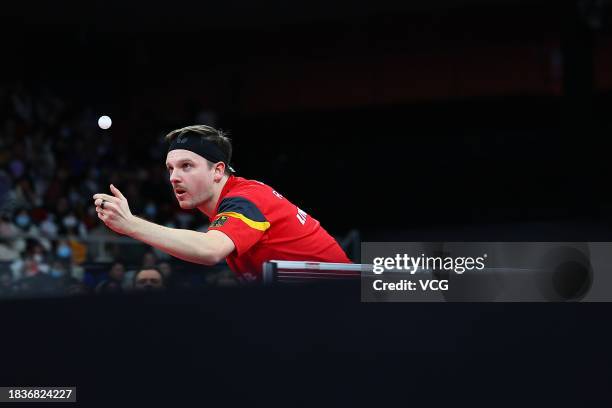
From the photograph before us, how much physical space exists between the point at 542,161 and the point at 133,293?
39.2ft

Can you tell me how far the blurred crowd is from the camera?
9.15 meters

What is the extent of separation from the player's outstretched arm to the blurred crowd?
3.79 metres

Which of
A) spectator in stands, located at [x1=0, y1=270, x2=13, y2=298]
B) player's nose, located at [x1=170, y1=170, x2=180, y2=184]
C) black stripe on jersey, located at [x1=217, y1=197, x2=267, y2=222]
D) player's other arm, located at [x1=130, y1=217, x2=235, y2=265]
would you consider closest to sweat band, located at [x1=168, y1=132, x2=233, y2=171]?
player's nose, located at [x1=170, y1=170, x2=180, y2=184]

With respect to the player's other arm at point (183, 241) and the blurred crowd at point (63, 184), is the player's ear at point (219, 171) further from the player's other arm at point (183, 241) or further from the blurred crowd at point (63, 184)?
the blurred crowd at point (63, 184)

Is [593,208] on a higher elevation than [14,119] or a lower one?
lower

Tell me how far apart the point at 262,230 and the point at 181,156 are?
492 mm

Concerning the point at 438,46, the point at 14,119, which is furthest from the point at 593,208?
the point at 14,119

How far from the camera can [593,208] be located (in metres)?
12.7

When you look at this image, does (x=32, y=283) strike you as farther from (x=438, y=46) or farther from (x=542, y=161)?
(x=438, y=46)

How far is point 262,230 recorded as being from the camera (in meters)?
3.66

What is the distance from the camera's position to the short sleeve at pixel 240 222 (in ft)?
11.4

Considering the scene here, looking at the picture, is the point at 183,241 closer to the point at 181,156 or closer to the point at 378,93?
the point at 181,156

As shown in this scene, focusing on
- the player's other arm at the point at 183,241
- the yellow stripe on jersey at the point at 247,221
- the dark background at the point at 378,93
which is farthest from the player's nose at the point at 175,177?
the dark background at the point at 378,93

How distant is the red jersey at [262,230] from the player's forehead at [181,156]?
200 millimetres
